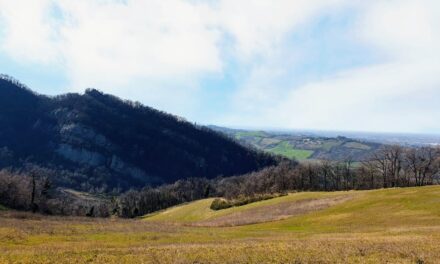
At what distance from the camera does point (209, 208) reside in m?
134

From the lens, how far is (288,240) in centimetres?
4194

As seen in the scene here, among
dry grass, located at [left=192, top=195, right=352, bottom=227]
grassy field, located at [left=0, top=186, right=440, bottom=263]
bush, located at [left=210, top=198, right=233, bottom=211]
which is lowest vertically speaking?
bush, located at [left=210, top=198, right=233, bottom=211]

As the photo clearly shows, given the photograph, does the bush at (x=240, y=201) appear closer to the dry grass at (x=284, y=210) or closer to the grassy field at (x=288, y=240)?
the dry grass at (x=284, y=210)

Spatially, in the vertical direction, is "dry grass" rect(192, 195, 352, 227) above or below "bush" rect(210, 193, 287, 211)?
above

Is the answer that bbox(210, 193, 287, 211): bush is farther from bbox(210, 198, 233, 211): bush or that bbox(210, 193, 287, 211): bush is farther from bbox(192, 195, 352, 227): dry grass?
bbox(192, 195, 352, 227): dry grass

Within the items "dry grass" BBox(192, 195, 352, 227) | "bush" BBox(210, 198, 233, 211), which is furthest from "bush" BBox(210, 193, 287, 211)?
"dry grass" BBox(192, 195, 352, 227)

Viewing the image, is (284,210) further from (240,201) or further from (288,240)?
(288,240)

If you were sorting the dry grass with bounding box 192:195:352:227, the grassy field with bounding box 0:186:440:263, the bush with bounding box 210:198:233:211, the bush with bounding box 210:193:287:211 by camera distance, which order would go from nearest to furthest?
the grassy field with bounding box 0:186:440:263
the dry grass with bounding box 192:195:352:227
the bush with bounding box 210:193:287:211
the bush with bounding box 210:198:233:211

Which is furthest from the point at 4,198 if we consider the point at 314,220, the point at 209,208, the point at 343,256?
the point at 343,256

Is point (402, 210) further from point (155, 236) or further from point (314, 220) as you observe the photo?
point (155, 236)

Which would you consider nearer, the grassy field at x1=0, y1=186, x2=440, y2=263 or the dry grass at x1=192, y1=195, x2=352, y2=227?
the grassy field at x1=0, y1=186, x2=440, y2=263

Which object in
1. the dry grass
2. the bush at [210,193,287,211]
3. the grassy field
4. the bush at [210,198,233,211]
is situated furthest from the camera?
the bush at [210,198,233,211]

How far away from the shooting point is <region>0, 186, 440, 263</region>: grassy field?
3028cm

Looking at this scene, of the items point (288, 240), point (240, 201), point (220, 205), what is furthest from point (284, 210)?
point (288, 240)
